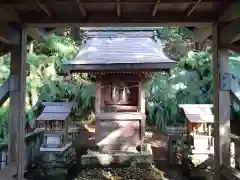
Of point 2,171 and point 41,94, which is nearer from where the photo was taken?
point 2,171

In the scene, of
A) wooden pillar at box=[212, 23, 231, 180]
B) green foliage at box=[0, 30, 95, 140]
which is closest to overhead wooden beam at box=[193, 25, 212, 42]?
wooden pillar at box=[212, 23, 231, 180]

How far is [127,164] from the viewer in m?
6.48

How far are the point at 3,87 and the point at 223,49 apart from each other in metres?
2.02

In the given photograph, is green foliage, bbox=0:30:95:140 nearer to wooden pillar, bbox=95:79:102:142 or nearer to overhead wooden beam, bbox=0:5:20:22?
wooden pillar, bbox=95:79:102:142

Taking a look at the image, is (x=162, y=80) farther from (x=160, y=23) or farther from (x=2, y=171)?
(x=2, y=171)

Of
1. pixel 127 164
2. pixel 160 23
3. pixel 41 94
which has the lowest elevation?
pixel 127 164

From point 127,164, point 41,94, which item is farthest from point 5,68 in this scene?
point 127,164

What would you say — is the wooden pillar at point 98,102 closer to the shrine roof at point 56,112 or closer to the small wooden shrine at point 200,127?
the shrine roof at point 56,112

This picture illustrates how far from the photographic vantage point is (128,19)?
2686mm

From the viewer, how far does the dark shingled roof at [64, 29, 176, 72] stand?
20.9 ft

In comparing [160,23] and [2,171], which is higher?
[160,23]

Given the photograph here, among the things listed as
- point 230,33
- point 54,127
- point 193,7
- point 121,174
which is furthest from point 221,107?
point 54,127

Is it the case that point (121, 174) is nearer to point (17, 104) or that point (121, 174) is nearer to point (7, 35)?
point (17, 104)

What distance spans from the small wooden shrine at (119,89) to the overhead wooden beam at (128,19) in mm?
3743
